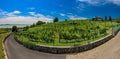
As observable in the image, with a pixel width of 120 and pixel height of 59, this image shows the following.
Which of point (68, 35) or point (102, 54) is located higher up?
point (68, 35)

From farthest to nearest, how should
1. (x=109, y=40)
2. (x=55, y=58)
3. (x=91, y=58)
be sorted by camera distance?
(x=109, y=40)
(x=55, y=58)
(x=91, y=58)

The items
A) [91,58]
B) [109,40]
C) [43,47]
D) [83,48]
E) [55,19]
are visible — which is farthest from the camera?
[55,19]

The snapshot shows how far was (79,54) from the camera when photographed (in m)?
30.9

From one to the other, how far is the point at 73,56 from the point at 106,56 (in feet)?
16.2

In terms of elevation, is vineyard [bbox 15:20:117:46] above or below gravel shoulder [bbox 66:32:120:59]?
above

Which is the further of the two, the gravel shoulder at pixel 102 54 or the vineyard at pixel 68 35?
the vineyard at pixel 68 35

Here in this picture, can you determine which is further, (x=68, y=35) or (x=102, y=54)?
(x=68, y=35)

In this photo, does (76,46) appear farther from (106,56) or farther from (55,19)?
(55,19)

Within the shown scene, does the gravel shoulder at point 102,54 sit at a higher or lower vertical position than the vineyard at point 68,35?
lower

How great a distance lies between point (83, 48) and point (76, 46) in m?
1.17

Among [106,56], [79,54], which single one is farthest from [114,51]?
[79,54]

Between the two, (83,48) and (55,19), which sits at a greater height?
(55,19)

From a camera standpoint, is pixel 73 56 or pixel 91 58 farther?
pixel 73 56

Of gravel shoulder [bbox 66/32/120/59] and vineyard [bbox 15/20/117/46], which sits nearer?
gravel shoulder [bbox 66/32/120/59]
